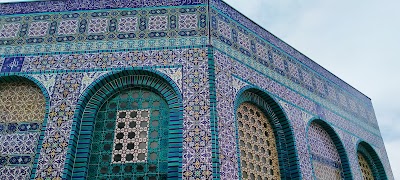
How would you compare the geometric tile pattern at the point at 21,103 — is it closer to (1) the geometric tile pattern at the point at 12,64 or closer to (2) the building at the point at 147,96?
(2) the building at the point at 147,96

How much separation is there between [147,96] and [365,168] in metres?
6.00

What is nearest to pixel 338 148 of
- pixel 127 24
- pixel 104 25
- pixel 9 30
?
pixel 127 24

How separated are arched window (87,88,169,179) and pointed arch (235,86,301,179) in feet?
4.61

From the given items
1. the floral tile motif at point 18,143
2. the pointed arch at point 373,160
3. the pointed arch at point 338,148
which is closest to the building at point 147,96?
the floral tile motif at point 18,143

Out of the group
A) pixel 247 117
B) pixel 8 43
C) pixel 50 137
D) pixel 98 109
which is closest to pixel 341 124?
pixel 247 117

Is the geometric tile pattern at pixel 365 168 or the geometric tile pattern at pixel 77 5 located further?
the geometric tile pattern at pixel 365 168

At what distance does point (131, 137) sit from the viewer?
5328mm

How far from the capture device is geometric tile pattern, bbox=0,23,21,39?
6.21 m

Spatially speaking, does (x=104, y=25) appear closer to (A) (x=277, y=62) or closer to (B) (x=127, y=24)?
(B) (x=127, y=24)

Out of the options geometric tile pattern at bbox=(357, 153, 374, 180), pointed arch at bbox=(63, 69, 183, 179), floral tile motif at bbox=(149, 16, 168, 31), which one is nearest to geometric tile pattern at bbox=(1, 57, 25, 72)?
pointed arch at bbox=(63, 69, 183, 179)

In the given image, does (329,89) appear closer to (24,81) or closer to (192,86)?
(192,86)

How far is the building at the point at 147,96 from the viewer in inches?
199

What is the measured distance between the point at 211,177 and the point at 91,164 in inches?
67.8

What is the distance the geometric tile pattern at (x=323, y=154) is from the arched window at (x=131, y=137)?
3102mm
